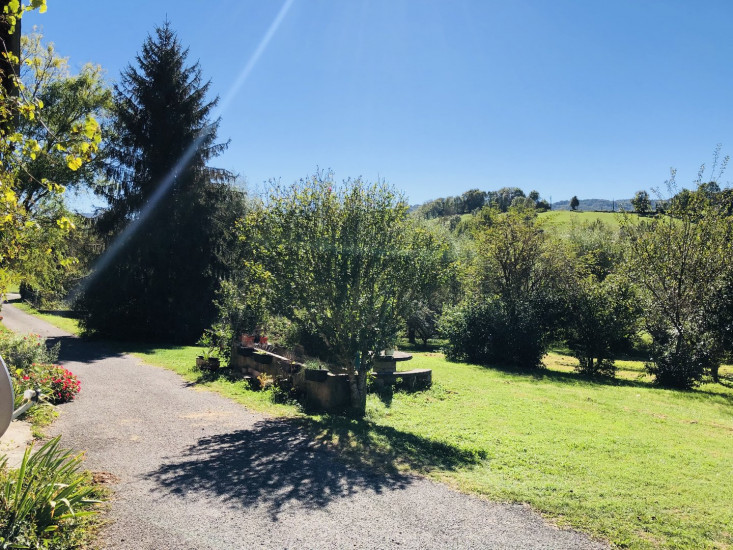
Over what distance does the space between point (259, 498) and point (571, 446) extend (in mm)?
5455

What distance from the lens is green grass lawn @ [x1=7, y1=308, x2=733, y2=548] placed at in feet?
17.1

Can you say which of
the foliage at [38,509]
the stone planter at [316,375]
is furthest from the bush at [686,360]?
the foliage at [38,509]

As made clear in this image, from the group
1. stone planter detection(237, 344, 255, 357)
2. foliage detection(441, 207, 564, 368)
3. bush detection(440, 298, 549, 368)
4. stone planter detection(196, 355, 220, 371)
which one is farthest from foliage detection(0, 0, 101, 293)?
foliage detection(441, 207, 564, 368)

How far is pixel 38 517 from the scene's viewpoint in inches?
161

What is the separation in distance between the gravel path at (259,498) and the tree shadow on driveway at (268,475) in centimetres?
1

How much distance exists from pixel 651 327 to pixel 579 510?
15.0 metres

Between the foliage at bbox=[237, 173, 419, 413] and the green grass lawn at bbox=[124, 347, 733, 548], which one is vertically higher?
the foliage at bbox=[237, 173, 419, 413]

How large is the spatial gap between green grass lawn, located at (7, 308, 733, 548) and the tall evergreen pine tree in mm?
10566

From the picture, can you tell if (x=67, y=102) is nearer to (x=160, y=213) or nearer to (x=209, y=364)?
(x=160, y=213)

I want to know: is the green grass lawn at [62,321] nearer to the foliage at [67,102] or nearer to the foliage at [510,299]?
the foliage at [67,102]

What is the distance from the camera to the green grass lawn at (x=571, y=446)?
17.1ft

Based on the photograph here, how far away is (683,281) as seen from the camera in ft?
55.3

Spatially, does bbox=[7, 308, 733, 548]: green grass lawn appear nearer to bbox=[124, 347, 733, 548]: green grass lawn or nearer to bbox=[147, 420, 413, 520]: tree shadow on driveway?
bbox=[124, 347, 733, 548]: green grass lawn

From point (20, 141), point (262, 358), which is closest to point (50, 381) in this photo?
point (262, 358)
